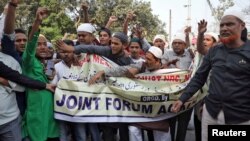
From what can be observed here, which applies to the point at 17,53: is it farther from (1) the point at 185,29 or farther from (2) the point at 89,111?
(1) the point at 185,29

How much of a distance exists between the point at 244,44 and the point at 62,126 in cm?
257

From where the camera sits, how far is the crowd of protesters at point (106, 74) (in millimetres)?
3494

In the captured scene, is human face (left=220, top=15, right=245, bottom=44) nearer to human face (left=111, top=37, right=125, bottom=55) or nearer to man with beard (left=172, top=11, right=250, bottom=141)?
man with beard (left=172, top=11, right=250, bottom=141)

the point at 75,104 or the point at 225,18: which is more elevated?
the point at 225,18

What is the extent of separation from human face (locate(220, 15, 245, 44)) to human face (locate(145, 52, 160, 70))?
54.8 inches

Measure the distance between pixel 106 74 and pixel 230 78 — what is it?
192 centimetres

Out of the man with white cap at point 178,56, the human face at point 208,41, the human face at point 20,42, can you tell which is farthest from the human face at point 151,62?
the human face at point 20,42

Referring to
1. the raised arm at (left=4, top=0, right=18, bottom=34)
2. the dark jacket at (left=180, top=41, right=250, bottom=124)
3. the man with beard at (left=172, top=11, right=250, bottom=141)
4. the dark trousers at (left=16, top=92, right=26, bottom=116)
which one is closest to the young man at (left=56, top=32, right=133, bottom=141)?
the dark trousers at (left=16, top=92, right=26, bottom=116)

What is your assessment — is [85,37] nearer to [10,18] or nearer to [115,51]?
[115,51]

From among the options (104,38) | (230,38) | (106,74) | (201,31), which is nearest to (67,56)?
(106,74)

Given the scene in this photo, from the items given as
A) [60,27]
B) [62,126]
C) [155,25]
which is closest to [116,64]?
[62,126]

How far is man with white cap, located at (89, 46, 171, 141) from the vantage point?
15.6 ft

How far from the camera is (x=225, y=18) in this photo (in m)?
3.58

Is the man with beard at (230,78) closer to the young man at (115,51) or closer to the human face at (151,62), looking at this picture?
the human face at (151,62)
